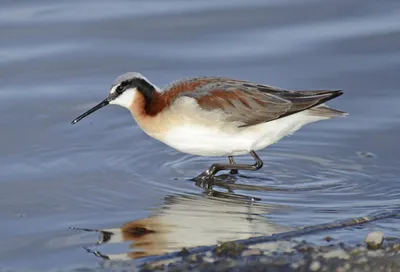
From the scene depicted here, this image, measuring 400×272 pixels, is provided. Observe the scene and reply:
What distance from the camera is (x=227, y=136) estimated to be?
998 cm

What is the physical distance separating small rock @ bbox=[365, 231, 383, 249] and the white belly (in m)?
2.53

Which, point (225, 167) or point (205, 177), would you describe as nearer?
point (205, 177)

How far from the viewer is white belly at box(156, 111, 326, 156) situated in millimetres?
9875

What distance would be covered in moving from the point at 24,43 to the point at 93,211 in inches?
207

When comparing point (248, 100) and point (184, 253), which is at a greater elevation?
point (248, 100)

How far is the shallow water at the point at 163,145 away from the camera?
29.0 ft

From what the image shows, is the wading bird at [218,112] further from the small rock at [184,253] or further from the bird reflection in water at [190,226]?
the small rock at [184,253]

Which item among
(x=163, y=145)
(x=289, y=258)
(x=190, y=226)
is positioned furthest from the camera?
(x=163, y=145)

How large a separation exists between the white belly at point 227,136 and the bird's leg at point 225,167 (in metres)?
0.14

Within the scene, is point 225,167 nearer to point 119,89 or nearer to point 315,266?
point 119,89

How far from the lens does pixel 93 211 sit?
926 centimetres

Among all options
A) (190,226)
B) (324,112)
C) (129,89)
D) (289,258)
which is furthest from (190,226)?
(324,112)

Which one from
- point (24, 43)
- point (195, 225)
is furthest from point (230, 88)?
point (24, 43)

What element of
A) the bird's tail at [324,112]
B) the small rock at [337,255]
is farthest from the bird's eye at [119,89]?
the small rock at [337,255]
